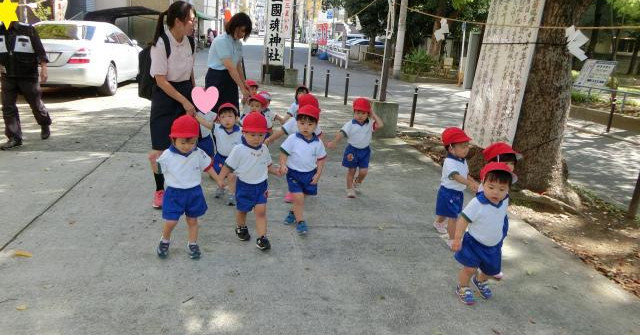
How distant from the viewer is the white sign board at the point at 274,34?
624 inches

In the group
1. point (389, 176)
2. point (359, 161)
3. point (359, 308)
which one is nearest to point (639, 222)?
point (389, 176)

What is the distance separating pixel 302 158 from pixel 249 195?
0.62 metres

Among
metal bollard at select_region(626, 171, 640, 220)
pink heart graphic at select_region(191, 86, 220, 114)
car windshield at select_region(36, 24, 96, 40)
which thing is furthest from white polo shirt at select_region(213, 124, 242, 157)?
car windshield at select_region(36, 24, 96, 40)

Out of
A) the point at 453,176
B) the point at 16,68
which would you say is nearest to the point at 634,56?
the point at 453,176

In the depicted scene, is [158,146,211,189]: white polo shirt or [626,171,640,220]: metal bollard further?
[626,171,640,220]: metal bollard

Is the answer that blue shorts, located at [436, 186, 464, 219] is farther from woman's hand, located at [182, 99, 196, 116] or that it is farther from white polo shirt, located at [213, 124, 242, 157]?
woman's hand, located at [182, 99, 196, 116]

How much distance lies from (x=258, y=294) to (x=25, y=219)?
2228 millimetres

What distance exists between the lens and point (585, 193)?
6363 millimetres

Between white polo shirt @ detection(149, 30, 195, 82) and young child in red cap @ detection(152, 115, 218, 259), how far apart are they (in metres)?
0.77

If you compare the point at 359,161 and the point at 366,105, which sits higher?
the point at 366,105

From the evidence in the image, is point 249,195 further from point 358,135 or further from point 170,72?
point 358,135

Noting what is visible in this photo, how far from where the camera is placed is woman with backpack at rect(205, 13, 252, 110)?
4.70 meters

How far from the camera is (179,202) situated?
131 inches

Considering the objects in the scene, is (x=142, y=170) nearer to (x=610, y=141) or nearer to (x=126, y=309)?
(x=126, y=309)
